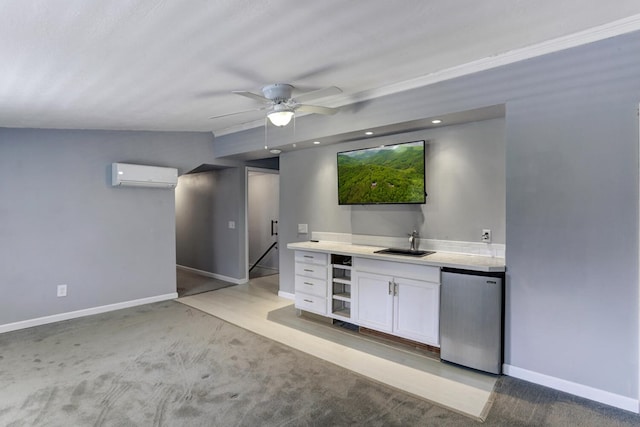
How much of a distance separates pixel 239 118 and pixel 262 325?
2536mm

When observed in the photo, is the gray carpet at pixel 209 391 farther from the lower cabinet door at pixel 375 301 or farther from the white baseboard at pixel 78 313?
the lower cabinet door at pixel 375 301

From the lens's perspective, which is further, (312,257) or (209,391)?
(312,257)

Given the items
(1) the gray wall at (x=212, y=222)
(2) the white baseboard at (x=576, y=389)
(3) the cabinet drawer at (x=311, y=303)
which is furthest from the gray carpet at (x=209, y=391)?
(1) the gray wall at (x=212, y=222)

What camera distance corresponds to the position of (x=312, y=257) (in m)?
3.92

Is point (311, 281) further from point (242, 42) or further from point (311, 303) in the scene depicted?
point (242, 42)

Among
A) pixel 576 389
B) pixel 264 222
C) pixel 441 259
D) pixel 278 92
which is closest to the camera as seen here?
pixel 576 389

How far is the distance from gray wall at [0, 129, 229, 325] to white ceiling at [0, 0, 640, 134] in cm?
94

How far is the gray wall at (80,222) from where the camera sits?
369 centimetres

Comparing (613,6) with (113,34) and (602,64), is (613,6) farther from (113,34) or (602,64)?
(113,34)

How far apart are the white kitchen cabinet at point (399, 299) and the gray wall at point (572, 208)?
23.7 inches

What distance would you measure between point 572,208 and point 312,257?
2.48 metres

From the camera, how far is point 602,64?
2264mm

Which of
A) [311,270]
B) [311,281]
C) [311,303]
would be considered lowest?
[311,303]

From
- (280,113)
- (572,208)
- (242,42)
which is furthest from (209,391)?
(572,208)
